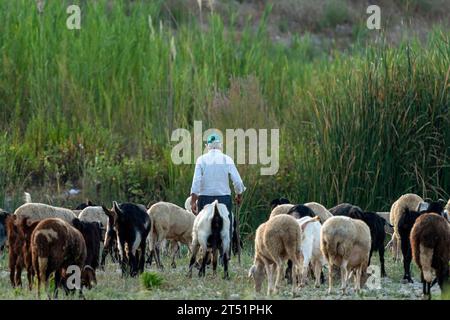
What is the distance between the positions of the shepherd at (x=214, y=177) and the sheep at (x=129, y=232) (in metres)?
1.54

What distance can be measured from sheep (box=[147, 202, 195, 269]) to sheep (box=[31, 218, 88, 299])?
3.32 meters

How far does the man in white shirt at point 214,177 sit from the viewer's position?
1560 cm

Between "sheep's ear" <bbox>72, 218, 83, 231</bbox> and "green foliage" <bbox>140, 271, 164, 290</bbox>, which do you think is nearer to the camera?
"green foliage" <bbox>140, 271, 164, 290</bbox>

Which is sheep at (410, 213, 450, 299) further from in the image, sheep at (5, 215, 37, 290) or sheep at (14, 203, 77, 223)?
sheep at (14, 203, 77, 223)

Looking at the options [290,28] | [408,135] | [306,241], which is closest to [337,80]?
[408,135]

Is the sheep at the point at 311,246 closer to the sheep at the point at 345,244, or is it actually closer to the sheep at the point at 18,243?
the sheep at the point at 345,244

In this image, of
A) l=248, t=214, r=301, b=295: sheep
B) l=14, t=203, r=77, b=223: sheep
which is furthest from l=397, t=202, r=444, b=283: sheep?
l=14, t=203, r=77, b=223: sheep

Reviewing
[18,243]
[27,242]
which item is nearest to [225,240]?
[18,243]

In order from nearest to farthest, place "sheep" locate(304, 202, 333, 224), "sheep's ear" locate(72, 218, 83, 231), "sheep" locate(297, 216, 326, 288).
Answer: "sheep" locate(297, 216, 326, 288) → "sheep's ear" locate(72, 218, 83, 231) → "sheep" locate(304, 202, 333, 224)

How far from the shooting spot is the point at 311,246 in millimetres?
13273

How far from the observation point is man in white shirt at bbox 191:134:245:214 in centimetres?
1560

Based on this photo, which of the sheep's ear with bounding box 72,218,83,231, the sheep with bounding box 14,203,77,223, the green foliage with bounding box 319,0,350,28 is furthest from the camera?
the green foliage with bounding box 319,0,350,28

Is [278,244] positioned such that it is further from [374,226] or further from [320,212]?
[320,212]

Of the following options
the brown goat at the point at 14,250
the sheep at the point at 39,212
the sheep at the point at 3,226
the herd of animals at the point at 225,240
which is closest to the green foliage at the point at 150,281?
the herd of animals at the point at 225,240
